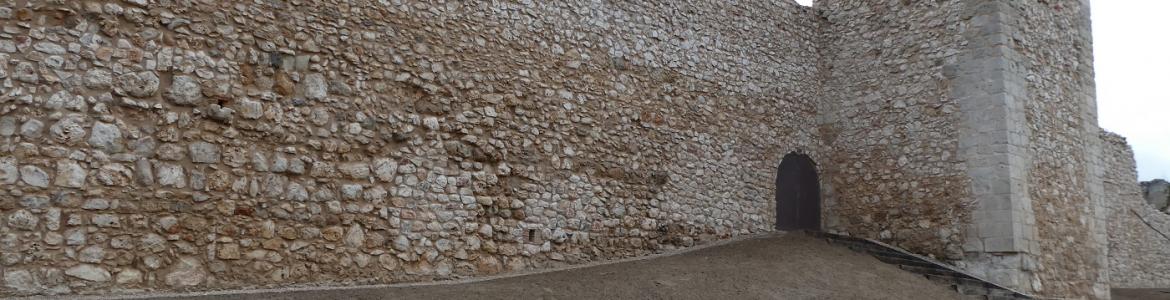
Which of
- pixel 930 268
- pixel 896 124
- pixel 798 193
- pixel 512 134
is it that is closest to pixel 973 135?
pixel 896 124

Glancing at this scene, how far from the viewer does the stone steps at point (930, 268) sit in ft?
29.8

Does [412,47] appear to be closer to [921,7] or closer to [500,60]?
[500,60]

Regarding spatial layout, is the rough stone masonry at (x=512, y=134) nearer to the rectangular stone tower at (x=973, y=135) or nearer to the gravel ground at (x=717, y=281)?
the rectangular stone tower at (x=973, y=135)

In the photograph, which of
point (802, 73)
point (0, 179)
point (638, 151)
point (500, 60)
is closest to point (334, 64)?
point (500, 60)

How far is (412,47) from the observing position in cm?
716

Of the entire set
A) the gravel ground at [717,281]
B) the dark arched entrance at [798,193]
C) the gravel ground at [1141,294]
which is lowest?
the gravel ground at [1141,294]

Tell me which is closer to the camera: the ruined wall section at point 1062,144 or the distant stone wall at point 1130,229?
the ruined wall section at point 1062,144

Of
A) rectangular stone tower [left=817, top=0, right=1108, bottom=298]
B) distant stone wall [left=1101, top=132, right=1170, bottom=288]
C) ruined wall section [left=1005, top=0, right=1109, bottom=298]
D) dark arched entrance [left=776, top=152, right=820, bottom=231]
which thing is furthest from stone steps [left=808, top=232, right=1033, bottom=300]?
distant stone wall [left=1101, top=132, right=1170, bottom=288]

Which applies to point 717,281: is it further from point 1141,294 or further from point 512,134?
point 1141,294

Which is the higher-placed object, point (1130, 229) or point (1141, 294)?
point (1130, 229)

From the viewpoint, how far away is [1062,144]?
1048 cm

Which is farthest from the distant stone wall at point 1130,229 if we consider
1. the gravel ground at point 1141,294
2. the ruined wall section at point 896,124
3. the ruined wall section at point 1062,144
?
the ruined wall section at point 896,124

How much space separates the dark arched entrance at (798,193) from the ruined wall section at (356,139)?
1154 millimetres

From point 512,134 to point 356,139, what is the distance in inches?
63.6
